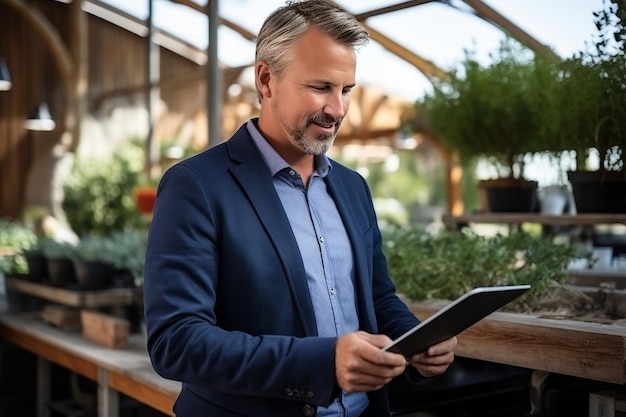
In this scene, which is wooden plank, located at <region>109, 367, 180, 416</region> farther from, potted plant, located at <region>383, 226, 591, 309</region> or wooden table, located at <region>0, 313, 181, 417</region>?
potted plant, located at <region>383, 226, 591, 309</region>

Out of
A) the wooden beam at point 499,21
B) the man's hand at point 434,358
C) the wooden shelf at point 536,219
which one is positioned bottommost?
the man's hand at point 434,358

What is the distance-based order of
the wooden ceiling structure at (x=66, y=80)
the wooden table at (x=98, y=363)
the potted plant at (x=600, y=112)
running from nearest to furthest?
1. the potted plant at (x=600, y=112)
2. the wooden table at (x=98, y=363)
3. the wooden ceiling structure at (x=66, y=80)

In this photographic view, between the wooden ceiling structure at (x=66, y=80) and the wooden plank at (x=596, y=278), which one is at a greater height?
the wooden ceiling structure at (x=66, y=80)

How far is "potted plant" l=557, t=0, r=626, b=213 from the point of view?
2.29 metres

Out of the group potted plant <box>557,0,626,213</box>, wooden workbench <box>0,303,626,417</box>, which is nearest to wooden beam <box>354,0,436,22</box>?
potted plant <box>557,0,626,213</box>

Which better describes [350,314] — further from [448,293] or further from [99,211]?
[99,211]

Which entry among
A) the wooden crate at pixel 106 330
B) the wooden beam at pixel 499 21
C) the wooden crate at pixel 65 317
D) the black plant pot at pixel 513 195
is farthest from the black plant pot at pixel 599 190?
the wooden crate at pixel 65 317

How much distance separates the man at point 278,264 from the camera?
138 cm

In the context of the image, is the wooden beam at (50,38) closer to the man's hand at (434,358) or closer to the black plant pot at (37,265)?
the black plant pot at (37,265)

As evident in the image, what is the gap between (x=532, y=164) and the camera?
10.4ft

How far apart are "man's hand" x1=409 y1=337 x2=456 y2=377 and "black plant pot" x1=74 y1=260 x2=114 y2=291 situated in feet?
8.16

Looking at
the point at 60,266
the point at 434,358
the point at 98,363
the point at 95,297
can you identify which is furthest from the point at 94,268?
the point at 434,358

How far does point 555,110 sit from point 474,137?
619 millimetres

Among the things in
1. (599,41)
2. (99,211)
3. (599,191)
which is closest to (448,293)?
(599,191)
